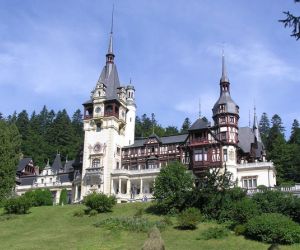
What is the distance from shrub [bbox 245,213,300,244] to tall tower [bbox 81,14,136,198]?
118 ft

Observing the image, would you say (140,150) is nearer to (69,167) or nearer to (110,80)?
(110,80)

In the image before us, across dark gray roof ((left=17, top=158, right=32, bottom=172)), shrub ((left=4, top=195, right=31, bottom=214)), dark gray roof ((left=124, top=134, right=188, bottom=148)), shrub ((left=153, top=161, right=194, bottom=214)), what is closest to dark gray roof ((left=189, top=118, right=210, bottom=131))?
dark gray roof ((left=124, top=134, right=188, bottom=148))

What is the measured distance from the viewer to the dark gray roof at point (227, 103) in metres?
74.8

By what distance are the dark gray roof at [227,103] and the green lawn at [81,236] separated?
2485cm

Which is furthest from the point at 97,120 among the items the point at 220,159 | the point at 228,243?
the point at 228,243

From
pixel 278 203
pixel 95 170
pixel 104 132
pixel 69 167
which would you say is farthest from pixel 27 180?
pixel 278 203

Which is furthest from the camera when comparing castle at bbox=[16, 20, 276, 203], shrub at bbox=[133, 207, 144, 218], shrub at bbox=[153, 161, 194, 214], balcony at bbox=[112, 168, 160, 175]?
balcony at bbox=[112, 168, 160, 175]

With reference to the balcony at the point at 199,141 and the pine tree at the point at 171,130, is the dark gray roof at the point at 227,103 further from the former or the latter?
the pine tree at the point at 171,130

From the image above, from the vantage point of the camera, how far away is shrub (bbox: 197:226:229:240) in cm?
4444

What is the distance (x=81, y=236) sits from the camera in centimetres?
4603

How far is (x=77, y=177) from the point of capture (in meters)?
82.4

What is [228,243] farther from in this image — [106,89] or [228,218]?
[106,89]

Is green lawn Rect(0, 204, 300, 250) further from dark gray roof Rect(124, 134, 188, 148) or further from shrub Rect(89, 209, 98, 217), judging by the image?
dark gray roof Rect(124, 134, 188, 148)

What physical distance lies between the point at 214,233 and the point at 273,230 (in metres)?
5.43
